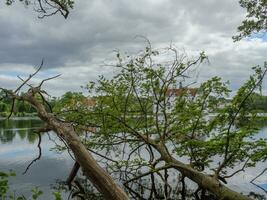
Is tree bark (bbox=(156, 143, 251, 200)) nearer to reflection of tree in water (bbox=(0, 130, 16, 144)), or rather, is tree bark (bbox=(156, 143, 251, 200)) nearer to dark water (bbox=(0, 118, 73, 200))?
dark water (bbox=(0, 118, 73, 200))

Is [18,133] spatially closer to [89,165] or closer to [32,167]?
[32,167]

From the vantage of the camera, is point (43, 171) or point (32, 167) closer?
point (43, 171)

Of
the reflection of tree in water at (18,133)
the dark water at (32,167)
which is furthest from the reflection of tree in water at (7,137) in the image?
the dark water at (32,167)

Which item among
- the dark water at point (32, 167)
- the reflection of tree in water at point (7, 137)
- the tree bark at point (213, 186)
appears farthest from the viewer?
the reflection of tree in water at point (7, 137)

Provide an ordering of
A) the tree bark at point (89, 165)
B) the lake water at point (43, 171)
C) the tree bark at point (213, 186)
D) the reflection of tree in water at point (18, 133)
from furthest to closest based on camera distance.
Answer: the reflection of tree in water at point (18, 133), the lake water at point (43, 171), the tree bark at point (213, 186), the tree bark at point (89, 165)

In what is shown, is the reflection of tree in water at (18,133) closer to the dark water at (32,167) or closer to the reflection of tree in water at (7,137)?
the reflection of tree in water at (7,137)

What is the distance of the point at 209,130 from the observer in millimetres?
10477

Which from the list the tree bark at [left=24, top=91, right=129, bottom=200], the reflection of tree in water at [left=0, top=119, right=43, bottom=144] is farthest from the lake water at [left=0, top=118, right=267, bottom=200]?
the tree bark at [left=24, top=91, right=129, bottom=200]

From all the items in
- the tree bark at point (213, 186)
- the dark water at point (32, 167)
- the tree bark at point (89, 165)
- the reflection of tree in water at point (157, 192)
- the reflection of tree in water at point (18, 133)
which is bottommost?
the reflection of tree in water at point (18, 133)

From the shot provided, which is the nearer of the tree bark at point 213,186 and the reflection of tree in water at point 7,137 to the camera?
the tree bark at point 213,186

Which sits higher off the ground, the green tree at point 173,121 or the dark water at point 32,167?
the green tree at point 173,121

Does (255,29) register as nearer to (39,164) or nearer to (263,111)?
(263,111)

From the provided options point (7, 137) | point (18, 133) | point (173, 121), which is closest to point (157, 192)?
point (173, 121)

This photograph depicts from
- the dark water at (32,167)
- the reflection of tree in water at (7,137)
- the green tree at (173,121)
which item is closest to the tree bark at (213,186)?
the green tree at (173,121)
